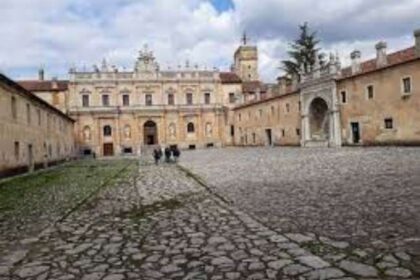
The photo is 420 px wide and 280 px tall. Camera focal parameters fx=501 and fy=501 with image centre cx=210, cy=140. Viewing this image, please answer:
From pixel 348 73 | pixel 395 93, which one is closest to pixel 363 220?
pixel 395 93

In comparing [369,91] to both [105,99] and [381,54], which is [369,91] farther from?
[105,99]

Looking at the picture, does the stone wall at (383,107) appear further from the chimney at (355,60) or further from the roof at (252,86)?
the roof at (252,86)

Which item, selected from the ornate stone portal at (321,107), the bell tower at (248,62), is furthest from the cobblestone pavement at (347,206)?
the bell tower at (248,62)

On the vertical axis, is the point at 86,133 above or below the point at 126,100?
below

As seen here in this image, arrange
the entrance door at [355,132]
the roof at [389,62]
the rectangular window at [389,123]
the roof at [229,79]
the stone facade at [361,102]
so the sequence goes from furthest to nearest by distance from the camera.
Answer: the roof at [229,79], the entrance door at [355,132], the rectangular window at [389,123], the roof at [389,62], the stone facade at [361,102]

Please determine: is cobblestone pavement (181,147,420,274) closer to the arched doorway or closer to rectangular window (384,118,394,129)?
rectangular window (384,118,394,129)

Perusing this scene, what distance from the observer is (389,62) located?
115ft

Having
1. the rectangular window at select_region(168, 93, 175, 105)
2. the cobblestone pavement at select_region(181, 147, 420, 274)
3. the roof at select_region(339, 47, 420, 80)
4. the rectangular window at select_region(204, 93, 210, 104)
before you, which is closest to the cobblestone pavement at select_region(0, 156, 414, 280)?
the cobblestone pavement at select_region(181, 147, 420, 274)

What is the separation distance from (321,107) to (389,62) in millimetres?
12266

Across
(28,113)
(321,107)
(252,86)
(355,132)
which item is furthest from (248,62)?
(28,113)

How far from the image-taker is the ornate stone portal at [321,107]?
137ft

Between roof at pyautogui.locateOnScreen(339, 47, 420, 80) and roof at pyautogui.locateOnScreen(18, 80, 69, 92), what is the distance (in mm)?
45635

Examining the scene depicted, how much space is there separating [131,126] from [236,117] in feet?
50.5

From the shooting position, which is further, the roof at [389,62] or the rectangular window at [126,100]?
the rectangular window at [126,100]
